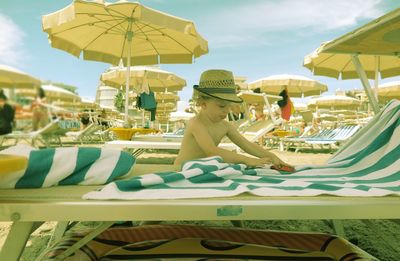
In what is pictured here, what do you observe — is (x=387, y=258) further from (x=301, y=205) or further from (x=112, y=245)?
(x=112, y=245)

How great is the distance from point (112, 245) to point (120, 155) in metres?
0.36

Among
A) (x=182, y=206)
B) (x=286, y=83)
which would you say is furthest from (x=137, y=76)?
(x=182, y=206)

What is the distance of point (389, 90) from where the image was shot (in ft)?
36.1

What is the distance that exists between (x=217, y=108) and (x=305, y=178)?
759 millimetres

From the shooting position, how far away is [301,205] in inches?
40.7

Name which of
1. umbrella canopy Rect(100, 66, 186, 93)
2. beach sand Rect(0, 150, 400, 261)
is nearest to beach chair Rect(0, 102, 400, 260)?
beach sand Rect(0, 150, 400, 261)

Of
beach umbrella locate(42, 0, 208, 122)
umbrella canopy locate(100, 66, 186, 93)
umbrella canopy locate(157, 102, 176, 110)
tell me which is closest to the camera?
beach umbrella locate(42, 0, 208, 122)

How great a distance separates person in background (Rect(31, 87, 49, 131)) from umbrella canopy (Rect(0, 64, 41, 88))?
2 centimetres

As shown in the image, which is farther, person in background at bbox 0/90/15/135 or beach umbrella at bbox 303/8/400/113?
beach umbrella at bbox 303/8/400/113

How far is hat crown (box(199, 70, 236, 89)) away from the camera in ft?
7.14

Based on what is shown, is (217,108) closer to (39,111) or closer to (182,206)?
(182,206)

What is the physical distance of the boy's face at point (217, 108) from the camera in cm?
216

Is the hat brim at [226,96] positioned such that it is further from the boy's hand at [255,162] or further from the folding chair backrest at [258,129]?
the folding chair backrest at [258,129]

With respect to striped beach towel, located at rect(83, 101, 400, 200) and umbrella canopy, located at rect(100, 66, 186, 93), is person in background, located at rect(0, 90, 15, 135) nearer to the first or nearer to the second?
striped beach towel, located at rect(83, 101, 400, 200)
